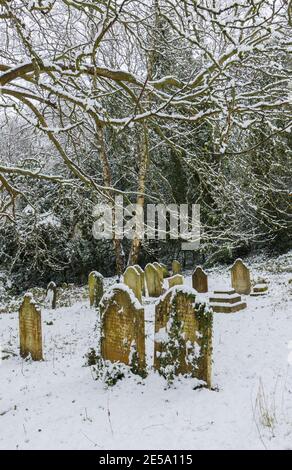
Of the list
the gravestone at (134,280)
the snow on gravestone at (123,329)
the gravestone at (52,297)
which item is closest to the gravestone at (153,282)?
the gravestone at (134,280)

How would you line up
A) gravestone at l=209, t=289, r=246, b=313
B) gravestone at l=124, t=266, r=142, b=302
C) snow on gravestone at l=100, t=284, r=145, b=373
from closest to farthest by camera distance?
snow on gravestone at l=100, t=284, r=145, b=373, gravestone at l=209, t=289, r=246, b=313, gravestone at l=124, t=266, r=142, b=302

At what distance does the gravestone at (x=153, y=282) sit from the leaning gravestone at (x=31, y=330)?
5681 mm

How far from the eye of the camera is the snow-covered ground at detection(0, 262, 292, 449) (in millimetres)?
3490

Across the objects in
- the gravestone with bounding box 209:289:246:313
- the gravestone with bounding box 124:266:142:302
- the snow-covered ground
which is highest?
the gravestone with bounding box 124:266:142:302

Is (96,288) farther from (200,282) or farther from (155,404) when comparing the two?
(155,404)

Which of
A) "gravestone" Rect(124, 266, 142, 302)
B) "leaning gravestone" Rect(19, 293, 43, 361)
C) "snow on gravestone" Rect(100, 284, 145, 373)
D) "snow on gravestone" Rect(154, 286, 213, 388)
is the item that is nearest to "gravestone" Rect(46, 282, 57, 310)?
"gravestone" Rect(124, 266, 142, 302)

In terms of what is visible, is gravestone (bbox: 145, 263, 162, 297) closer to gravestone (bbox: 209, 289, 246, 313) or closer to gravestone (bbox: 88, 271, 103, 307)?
gravestone (bbox: 88, 271, 103, 307)

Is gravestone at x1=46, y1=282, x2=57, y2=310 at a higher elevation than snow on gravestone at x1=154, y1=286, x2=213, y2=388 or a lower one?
lower

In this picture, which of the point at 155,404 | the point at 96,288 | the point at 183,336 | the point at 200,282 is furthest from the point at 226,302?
the point at 155,404

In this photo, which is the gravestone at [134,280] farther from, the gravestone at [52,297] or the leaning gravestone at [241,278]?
the gravestone at [52,297]

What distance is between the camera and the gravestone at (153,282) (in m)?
12.1

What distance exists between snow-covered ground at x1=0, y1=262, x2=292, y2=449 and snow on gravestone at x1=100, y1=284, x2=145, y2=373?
0.31 meters

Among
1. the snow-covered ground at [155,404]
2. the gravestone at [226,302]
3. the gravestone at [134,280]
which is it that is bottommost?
the snow-covered ground at [155,404]

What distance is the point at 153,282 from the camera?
12.1 m
